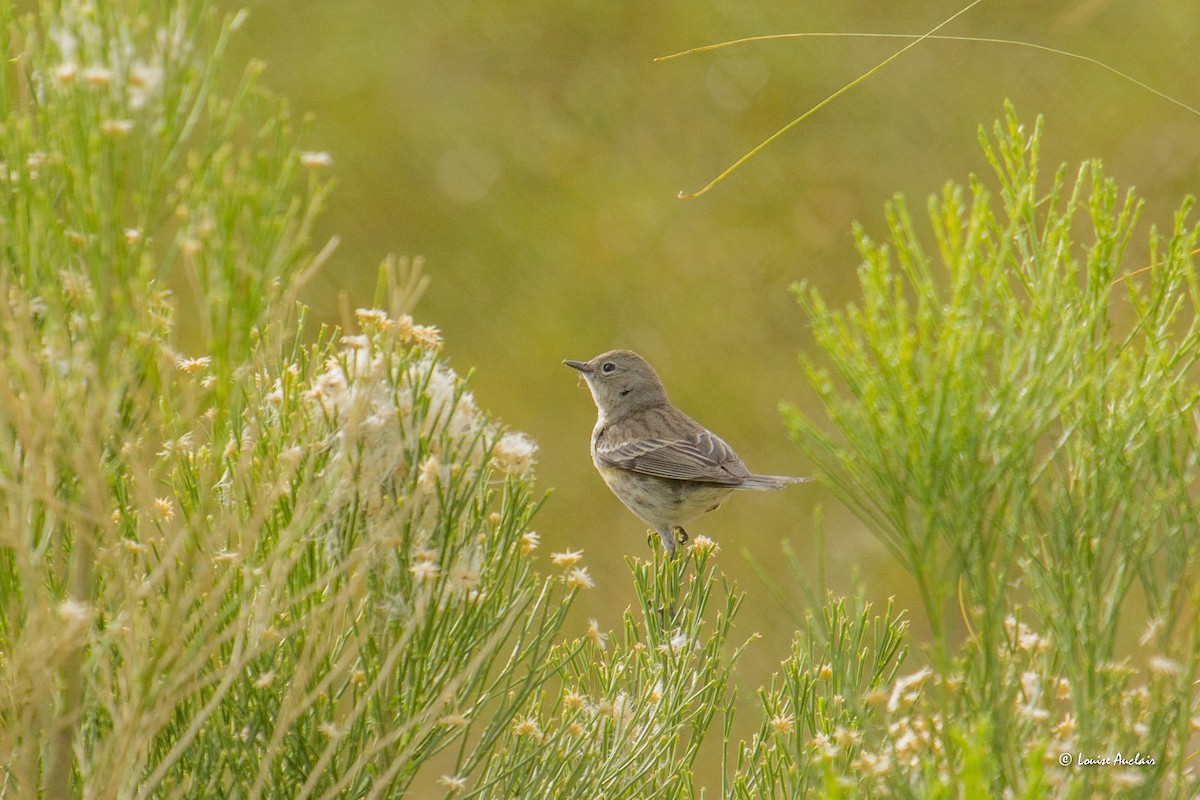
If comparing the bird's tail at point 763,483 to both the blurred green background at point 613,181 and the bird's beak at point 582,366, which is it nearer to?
the bird's beak at point 582,366

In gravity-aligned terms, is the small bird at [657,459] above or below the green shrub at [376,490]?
above

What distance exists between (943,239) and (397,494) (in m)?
0.74

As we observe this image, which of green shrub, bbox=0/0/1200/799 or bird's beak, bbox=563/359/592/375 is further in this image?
bird's beak, bbox=563/359/592/375

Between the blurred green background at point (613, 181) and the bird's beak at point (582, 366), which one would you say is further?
the blurred green background at point (613, 181)

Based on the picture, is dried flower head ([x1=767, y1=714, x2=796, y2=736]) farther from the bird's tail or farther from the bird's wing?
the bird's wing

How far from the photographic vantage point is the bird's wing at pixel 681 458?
4.22 meters

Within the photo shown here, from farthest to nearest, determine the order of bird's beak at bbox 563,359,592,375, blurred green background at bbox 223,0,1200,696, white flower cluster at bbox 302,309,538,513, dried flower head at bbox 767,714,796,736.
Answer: blurred green background at bbox 223,0,1200,696, bird's beak at bbox 563,359,592,375, dried flower head at bbox 767,714,796,736, white flower cluster at bbox 302,309,538,513

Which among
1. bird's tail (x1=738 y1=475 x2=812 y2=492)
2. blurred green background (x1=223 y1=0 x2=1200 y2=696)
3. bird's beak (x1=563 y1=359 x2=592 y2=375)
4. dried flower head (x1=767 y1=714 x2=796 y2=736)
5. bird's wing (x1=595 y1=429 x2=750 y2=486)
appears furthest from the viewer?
blurred green background (x1=223 y1=0 x2=1200 y2=696)

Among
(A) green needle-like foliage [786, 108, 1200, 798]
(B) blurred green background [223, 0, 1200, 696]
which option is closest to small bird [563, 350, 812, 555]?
(B) blurred green background [223, 0, 1200, 696]

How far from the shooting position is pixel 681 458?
432 cm

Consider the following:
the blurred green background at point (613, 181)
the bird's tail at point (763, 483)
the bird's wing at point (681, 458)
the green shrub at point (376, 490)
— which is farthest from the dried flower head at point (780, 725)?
the blurred green background at point (613, 181)

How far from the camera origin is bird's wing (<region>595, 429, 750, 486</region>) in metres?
4.22

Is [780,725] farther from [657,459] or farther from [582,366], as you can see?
[582,366]

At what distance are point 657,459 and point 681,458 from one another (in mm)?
89
